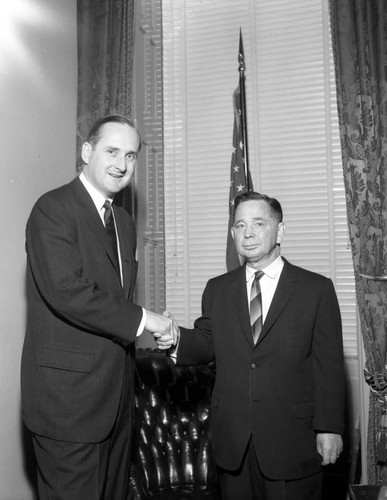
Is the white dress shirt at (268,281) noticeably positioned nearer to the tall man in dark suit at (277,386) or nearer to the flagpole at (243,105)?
the tall man in dark suit at (277,386)

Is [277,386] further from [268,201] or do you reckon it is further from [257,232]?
[268,201]

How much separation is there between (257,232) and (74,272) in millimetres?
803

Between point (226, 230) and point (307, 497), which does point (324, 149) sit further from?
point (307, 497)

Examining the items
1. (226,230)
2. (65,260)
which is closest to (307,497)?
(65,260)

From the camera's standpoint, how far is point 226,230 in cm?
418

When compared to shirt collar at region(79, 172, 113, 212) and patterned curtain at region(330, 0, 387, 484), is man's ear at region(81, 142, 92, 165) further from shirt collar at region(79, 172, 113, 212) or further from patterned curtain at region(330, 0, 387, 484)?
patterned curtain at region(330, 0, 387, 484)

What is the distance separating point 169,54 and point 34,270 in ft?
9.33

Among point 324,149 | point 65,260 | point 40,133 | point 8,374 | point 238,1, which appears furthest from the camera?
point 238,1

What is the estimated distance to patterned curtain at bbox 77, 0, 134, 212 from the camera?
3818 millimetres

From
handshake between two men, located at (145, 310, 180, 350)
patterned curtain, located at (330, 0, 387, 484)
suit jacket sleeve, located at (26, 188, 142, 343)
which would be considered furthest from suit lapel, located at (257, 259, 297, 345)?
patterned curtain, located at (330, 0, 387, 484)

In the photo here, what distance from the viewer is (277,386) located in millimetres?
2246

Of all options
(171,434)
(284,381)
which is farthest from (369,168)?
Result: (171,434)

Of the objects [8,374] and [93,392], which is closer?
[93,392]

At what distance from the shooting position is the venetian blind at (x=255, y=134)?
396 centimetres
